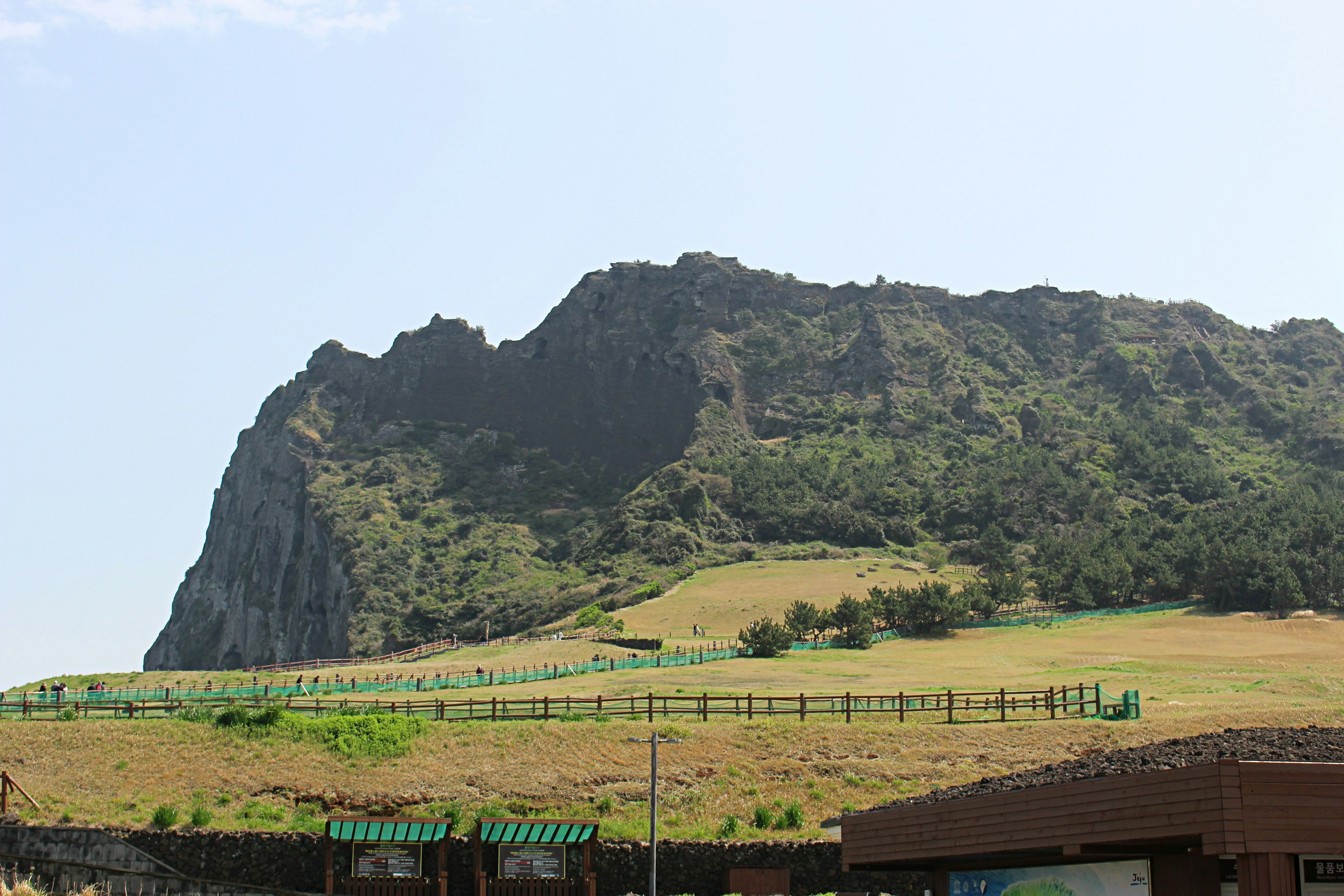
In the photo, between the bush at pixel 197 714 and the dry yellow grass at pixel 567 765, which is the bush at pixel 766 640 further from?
the bush at pixel 197 714

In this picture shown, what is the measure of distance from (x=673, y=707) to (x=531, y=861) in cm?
2262

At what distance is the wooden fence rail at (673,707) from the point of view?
54188 millimetres

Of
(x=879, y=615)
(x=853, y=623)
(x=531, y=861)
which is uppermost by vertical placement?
(x=879, y=615)

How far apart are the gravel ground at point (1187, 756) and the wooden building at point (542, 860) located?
12561 mm

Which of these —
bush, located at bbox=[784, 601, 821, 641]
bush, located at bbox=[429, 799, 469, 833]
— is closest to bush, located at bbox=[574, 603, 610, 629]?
bush, located at bbox=[784, 601, 821, 641]

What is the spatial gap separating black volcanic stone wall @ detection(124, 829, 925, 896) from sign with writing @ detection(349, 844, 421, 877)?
74cm

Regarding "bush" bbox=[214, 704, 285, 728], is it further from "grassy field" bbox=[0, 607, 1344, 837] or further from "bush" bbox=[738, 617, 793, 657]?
"bush" bbox=[738, 617, 793, 657]

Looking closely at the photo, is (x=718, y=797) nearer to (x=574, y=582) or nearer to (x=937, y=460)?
(x=574, y=582)

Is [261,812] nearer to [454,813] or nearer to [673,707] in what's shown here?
[454,813]

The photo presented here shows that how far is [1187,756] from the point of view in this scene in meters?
20.8

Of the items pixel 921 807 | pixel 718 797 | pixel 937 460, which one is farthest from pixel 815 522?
pixel 921 807

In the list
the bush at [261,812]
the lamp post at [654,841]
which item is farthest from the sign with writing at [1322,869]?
the bush at [261,812]

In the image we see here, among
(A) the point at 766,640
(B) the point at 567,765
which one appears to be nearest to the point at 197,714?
(B) the point at 567,765

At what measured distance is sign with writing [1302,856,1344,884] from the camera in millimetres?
16812
